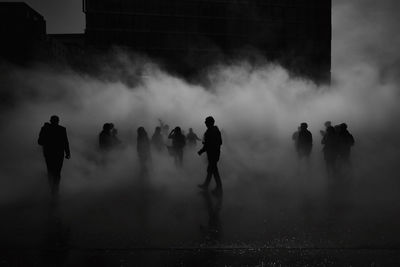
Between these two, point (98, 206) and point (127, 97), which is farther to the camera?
point (127, 97)

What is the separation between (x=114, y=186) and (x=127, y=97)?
19729 mm

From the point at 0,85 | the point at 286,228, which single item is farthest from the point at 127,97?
the point at 286,228

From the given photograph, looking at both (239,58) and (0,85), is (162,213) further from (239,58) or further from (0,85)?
(239,58)

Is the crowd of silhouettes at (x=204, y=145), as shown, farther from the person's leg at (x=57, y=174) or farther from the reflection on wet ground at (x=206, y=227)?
the reflection on wet ground at (x=206, y=227)

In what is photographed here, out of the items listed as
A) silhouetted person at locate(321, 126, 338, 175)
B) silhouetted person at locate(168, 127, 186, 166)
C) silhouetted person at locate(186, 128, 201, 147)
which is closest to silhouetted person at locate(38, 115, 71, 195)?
silhouetted person at locate(168, 127, 186, 166)

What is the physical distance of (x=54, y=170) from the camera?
23.7 feet

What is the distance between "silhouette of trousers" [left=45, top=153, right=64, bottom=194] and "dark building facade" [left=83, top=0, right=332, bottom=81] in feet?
215

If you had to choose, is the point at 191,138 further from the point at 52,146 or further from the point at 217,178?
the point at 52,146

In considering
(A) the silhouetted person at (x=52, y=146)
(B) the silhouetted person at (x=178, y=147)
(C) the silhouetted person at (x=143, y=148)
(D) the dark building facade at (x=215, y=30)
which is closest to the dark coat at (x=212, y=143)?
(A) the silhouetted person at (x=52, y=146)

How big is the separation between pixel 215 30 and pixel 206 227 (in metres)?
74.4

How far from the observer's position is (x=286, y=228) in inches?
190

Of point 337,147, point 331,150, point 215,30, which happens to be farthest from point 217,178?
point 215,30

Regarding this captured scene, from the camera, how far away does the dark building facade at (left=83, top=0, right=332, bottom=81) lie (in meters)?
71.9

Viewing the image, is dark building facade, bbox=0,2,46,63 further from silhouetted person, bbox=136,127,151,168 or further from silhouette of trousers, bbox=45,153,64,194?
silhouette of trousers, bbox=45,153,64,194
